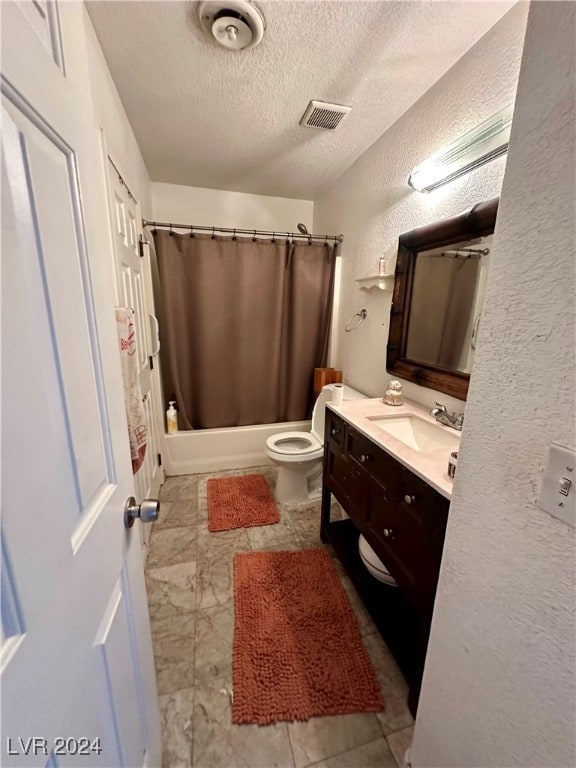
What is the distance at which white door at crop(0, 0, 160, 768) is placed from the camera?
36 centimetres

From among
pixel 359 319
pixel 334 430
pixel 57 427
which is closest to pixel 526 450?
pixel 57 427

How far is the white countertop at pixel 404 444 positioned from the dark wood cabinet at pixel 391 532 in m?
0.03

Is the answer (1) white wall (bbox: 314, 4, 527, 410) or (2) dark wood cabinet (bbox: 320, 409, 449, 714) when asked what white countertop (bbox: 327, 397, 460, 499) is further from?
(1) white wall (bbox: 314, 4, 527, 410)

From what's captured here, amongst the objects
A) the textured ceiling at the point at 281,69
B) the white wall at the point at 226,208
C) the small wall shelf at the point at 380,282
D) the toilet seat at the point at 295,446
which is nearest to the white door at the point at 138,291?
the textured ceiling at the point at 281,69

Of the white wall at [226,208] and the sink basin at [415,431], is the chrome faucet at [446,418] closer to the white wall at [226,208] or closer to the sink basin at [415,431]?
the sink basin at [415,431]

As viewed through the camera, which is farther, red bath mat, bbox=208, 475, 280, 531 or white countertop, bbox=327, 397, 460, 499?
red bath mat, bbox=208, 475, 280, 531

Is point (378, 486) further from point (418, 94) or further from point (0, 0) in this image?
point (418, 94)

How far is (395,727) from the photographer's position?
3.52ft

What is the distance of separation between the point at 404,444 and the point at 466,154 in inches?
48.0

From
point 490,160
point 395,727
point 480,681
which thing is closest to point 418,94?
point 490,160

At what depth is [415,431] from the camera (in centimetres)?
153

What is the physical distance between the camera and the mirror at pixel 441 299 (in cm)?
133

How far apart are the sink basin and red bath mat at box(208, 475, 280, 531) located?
1.06 m

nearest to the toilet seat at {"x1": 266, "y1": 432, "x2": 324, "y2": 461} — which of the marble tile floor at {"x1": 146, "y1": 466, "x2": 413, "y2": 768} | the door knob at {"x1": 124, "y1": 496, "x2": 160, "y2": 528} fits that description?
the marble tile floor at {"x1": 146, "y1": 466, "x2": 413, "y2": 768}
